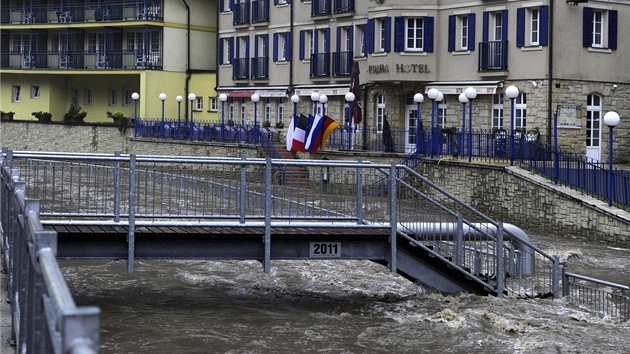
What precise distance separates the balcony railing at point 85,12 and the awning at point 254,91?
20.7ft

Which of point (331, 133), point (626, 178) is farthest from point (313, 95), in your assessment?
point (626, 178)

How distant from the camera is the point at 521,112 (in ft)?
124

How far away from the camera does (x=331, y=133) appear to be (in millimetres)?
42875

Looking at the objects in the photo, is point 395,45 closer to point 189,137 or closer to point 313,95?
point 313,95

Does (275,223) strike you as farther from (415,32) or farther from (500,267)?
(415,32)

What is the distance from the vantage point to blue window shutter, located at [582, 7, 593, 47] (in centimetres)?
3659

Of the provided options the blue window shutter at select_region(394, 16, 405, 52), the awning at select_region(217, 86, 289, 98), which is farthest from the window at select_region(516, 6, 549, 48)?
the awning at select_region(217, 86, 289, 98)

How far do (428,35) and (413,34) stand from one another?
663 mm

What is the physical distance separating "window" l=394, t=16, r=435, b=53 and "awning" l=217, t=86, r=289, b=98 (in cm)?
1055

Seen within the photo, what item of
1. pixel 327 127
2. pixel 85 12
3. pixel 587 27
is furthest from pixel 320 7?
pixel 85 12

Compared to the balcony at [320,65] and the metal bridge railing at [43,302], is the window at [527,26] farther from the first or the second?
the metal bridge railing at [43,302]

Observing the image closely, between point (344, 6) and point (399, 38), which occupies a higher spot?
point (344, 6)

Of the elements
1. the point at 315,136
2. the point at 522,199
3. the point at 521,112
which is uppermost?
the point at 521,112

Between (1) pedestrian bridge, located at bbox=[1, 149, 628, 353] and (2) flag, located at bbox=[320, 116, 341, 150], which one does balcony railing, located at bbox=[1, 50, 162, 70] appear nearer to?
(2) flag, located at bbox=[320, 116, 341, 150]
